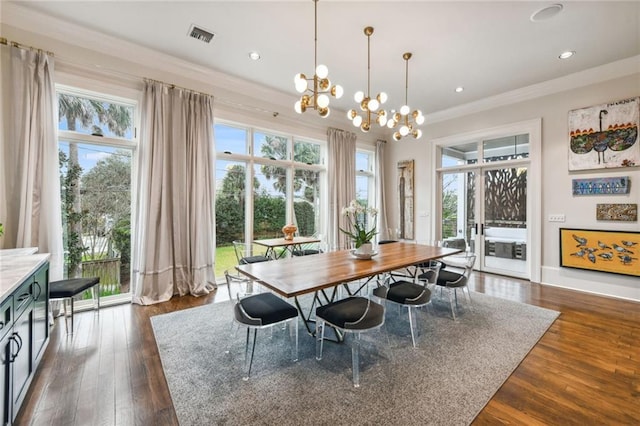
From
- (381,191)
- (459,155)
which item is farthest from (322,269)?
(459,155)

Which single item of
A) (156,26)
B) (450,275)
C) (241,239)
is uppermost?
(156,26)

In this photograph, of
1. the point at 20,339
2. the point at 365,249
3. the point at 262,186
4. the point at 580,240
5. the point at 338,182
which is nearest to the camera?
the point at 20,339

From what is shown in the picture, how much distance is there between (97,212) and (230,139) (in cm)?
217

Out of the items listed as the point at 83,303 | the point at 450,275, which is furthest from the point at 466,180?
the point at 83,303

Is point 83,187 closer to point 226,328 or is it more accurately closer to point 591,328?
point 226,328

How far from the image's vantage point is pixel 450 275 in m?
3.27

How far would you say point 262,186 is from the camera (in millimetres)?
5055

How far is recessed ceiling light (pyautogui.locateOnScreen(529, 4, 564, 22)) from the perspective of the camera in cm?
280

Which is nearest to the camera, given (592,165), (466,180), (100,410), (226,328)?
(100,410)

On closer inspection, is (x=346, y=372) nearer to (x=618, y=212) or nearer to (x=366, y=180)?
(x=618, y=212)

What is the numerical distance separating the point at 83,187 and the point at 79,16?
1951 mm

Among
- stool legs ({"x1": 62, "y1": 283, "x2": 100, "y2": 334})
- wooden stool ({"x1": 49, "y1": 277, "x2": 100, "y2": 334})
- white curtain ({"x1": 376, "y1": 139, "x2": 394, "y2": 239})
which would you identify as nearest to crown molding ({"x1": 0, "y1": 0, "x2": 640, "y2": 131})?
white curtain ({"x1": 376, "y1": 139, "x2": 394, "y2": 239})

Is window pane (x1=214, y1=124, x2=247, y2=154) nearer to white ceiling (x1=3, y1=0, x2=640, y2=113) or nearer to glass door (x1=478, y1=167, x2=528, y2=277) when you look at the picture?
white ceiling (x1=3, y1=0, x2=640, y2=113)

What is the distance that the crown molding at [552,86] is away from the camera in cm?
389
